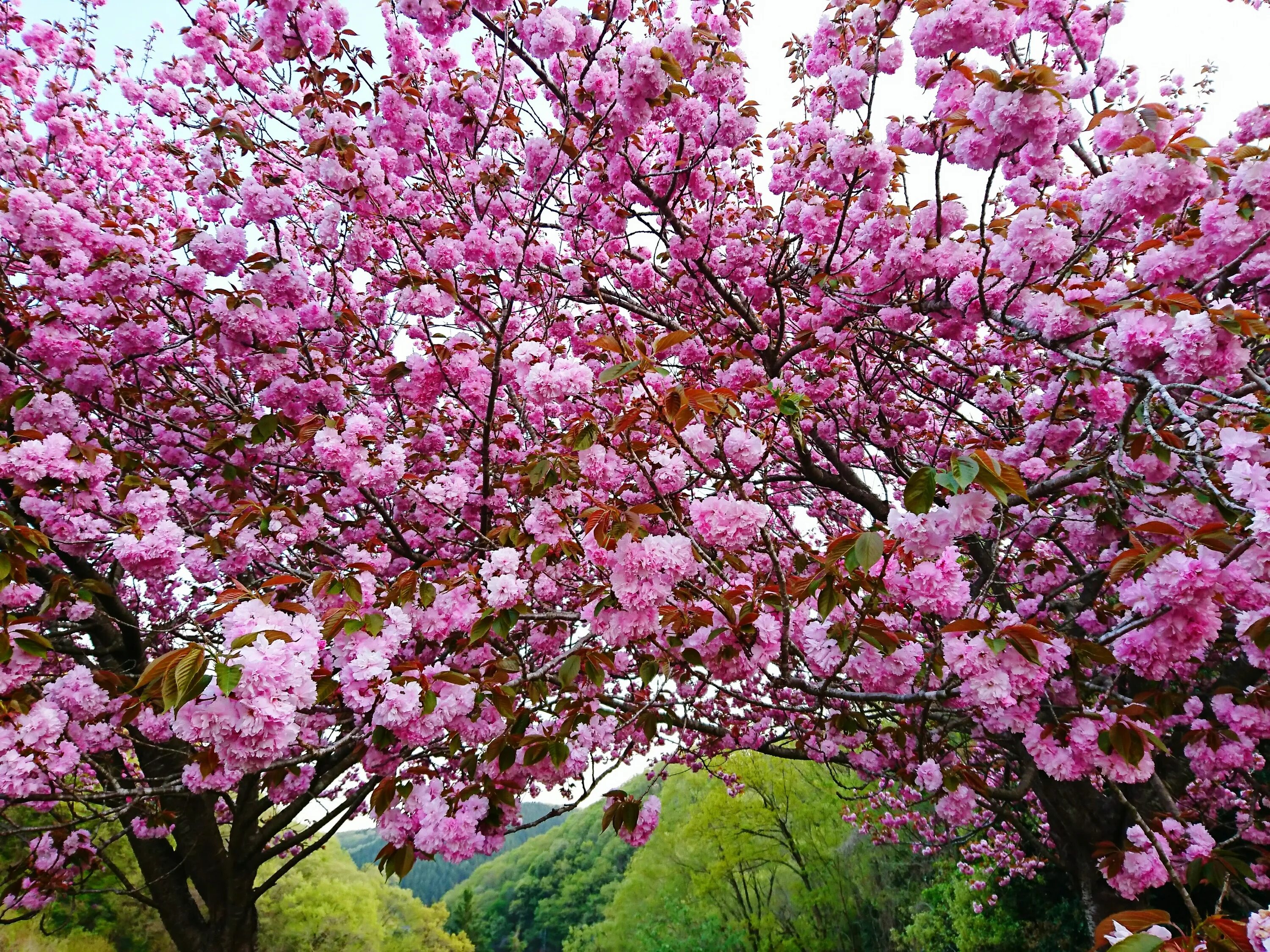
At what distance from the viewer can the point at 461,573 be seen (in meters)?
2.60

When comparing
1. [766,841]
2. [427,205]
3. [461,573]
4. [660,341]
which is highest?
[427,205]

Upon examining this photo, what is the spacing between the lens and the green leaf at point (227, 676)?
1.44 m

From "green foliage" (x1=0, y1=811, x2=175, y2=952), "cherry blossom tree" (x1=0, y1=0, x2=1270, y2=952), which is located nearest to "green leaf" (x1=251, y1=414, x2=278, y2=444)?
Answer: "cherry blossom tree" (x1=0, y1=0, x2=1270, y2=952)

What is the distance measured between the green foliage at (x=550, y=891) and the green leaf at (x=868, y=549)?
31.6m

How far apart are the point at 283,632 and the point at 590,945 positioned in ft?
91.5

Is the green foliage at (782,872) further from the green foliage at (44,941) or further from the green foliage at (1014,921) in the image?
the green foliage at (44,941)

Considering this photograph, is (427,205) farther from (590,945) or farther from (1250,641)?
(590,945)

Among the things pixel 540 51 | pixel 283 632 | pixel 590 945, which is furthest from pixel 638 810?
pixel 590 945

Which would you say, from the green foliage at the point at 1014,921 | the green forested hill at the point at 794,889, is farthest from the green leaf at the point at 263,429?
the green foliage at the point at 1014,921

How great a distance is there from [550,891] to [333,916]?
26427mm

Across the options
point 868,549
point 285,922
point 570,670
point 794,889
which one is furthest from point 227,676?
point 285,922

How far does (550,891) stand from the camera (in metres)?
38.2

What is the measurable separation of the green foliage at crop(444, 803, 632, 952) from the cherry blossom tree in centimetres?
2937

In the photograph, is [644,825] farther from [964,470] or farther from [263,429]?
[263,429]
